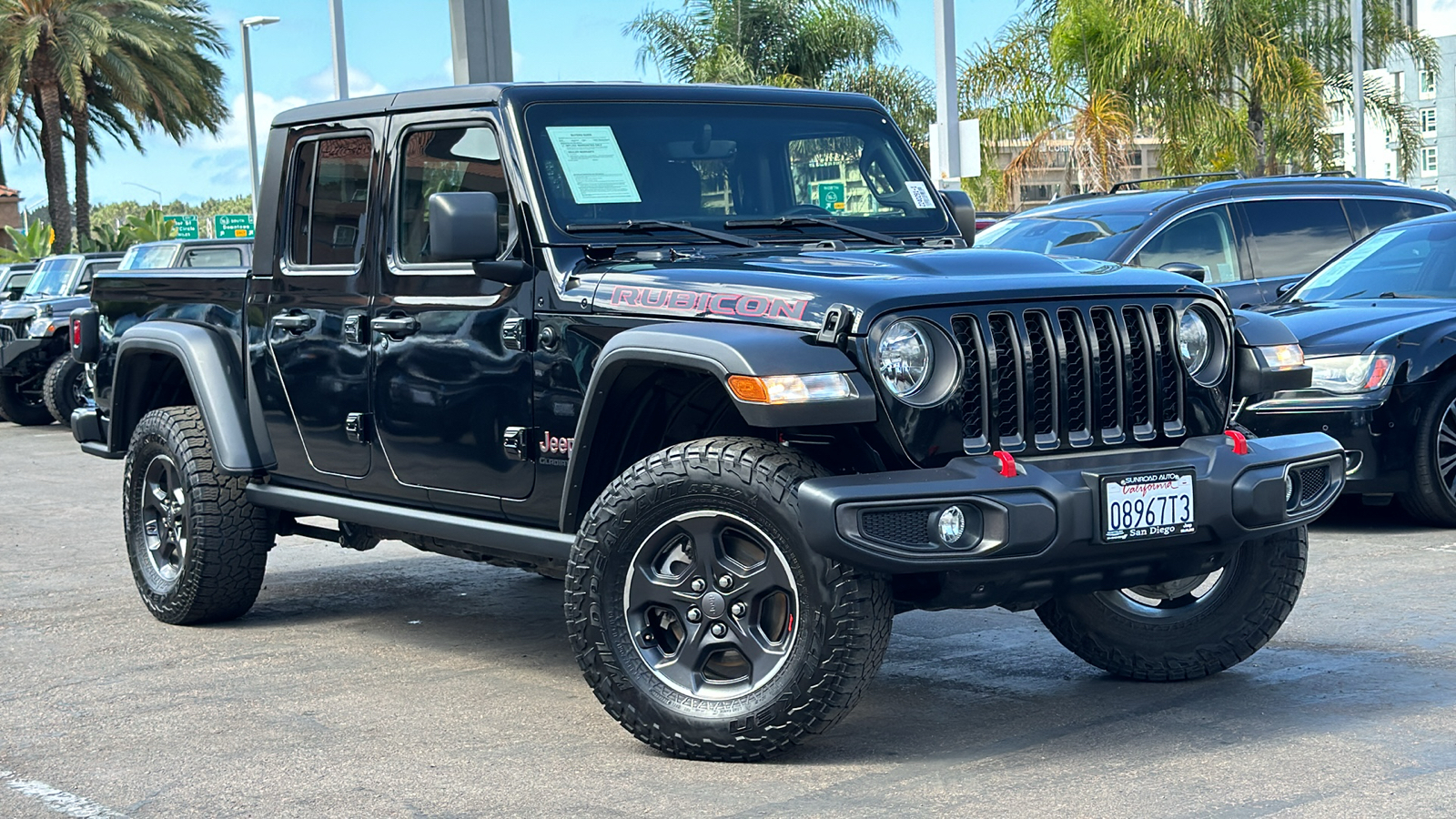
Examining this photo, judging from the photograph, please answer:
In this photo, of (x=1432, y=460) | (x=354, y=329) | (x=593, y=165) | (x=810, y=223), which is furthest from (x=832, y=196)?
(x=1432, y=460)

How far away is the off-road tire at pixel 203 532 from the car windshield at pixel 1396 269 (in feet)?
18.6

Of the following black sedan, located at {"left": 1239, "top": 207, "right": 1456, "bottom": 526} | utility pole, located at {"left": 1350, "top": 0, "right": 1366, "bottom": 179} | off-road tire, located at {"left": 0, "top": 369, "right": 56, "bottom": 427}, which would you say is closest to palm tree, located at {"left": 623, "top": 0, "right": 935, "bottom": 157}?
utility pole, located at {"left": 1350, "top": 0, "right": 1366, "bottom": 179}

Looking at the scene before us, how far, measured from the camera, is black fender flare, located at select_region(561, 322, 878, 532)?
4.50 metres

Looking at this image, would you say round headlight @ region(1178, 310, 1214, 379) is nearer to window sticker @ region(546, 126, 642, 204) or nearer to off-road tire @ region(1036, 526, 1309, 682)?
off-road tire @ region(1036, 526, 1309, 682)

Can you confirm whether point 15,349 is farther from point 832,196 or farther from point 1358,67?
point 1358,67

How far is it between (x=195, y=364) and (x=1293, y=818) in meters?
4.47

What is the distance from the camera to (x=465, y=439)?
5734mm

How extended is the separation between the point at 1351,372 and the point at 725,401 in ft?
14.5

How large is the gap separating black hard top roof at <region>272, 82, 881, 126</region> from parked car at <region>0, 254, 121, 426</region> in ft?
41.2

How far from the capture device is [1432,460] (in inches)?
334

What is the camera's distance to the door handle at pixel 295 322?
6.43m

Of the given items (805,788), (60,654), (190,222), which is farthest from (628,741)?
(190,222)

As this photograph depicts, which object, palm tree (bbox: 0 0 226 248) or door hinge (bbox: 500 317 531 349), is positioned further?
palm tree (bbox: 0 0 226 248)

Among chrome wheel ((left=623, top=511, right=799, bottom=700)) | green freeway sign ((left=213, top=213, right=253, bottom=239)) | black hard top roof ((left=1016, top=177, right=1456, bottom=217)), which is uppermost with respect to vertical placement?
green freeway sign ((left=213, top=213, right=253, bottom=239))
